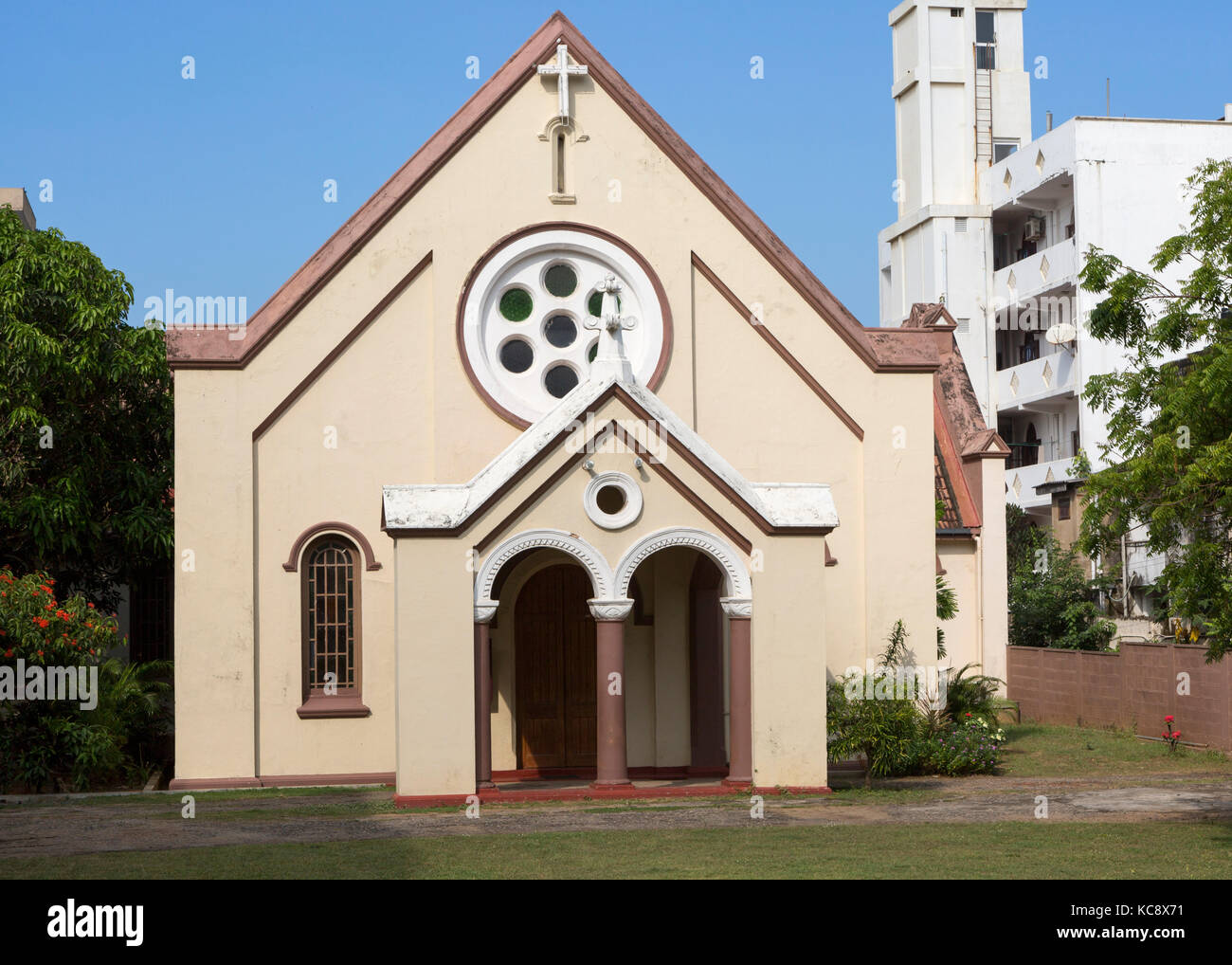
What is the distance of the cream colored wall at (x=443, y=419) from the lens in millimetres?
21719

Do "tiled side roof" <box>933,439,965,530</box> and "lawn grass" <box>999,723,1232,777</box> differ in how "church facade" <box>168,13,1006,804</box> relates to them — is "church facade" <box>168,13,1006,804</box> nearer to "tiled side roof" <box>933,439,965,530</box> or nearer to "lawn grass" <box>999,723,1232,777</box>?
"lawn grass" <box>999,723,1232,777</box>

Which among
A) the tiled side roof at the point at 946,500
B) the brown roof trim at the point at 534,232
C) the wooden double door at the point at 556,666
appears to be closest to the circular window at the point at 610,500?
the brown roof trim at the point at 534,232

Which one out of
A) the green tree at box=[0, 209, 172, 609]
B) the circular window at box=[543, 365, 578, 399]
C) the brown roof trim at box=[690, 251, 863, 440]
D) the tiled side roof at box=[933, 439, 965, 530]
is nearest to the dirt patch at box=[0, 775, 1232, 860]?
the green tree at box=[0, 209, 172, 609]

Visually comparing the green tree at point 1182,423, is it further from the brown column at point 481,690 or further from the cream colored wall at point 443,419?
the brown column at point 481,690

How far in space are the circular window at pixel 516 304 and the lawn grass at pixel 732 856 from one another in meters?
9.25

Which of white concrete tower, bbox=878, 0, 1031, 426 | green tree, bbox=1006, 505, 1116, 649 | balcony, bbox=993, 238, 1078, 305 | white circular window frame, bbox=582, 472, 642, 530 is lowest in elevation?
green tree, bbox=1006, 505, 1116, 649

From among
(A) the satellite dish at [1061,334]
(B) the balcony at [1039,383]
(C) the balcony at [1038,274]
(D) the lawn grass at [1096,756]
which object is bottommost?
(D) the lawn grass at [1096,756]

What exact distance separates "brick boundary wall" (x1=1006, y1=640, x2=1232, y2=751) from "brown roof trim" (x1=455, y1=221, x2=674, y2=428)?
9.58 m

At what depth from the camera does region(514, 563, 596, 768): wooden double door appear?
2277 cm

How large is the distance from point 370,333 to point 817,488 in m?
6.96

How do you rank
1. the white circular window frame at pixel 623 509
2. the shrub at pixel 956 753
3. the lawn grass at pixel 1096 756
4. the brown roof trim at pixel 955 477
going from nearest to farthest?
the white circular window frame at pixel 623 509 < the shrub at pixel 956 753 < the lawn grass at pixel 1096 756 < the brown roof trim at pixel 955 477

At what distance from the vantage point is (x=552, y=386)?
Answer: 76.5 ft

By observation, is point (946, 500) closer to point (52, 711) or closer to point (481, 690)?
point (481, 690)

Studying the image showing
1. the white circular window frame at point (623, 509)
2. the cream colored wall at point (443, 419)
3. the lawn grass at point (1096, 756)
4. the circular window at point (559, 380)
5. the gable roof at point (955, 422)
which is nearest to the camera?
the white circular window frame at point (623, 509)
